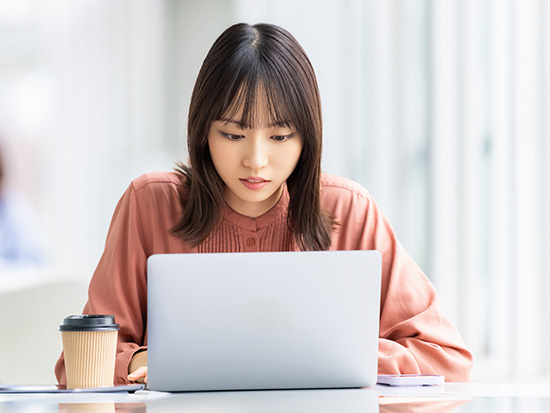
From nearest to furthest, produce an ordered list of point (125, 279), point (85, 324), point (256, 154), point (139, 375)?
point (85, 324)
point (139, 375)
point (256, 154)
point (125, 279)

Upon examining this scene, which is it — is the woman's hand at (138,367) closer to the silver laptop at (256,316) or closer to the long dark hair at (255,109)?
the silver laptop at (256,316)

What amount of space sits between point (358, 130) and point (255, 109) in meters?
1.74

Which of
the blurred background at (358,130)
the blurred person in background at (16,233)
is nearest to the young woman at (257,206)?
the blurred background at (358,130)

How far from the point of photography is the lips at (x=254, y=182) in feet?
4.92

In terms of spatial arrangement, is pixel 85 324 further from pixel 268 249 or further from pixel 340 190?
pixel 340 190

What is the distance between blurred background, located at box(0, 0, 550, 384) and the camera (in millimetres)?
2771

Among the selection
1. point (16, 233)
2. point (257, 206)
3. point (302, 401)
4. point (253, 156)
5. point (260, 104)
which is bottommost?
point (16, 233)

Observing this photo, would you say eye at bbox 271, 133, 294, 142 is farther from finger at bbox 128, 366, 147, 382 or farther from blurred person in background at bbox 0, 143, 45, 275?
blurred person in background at bbox 0, 143, 45, 275

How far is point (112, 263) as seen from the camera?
5.22 ft

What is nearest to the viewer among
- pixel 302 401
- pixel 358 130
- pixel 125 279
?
pixel 302 401

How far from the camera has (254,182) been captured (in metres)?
1.50

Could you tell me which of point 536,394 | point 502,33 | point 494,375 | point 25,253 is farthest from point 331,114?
point 536,394

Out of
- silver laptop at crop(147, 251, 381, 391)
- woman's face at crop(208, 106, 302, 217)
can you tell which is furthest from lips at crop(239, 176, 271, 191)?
silver laptop at crop(147, 251, 381, 391)

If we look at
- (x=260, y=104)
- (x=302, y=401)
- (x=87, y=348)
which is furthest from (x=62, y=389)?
(x=260, y=104)
